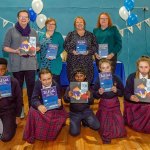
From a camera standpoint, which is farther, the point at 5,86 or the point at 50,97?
the point at 5,86

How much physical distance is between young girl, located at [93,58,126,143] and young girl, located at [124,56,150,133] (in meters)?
0.14

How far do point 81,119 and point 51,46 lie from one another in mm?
1148

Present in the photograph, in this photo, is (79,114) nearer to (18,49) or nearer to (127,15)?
(18,49)

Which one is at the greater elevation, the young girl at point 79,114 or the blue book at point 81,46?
the blue book at point 81,46

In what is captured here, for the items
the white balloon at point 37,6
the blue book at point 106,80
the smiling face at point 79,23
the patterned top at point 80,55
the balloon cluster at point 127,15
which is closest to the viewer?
the blue book at point 106,80

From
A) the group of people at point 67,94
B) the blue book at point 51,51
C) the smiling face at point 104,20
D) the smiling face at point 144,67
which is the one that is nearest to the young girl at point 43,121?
the group of people at point 67,94

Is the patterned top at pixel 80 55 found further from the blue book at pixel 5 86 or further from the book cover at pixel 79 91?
the blue book at pixel 5 86

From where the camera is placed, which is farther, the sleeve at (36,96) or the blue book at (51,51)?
the blue book at (51,51)

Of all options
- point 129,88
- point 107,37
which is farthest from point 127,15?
point 129,88

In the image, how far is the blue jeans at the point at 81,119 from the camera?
3490 millimetres

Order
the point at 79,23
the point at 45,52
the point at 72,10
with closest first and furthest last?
the point at 79,23 → the point at 45,52 → the point at 72,10

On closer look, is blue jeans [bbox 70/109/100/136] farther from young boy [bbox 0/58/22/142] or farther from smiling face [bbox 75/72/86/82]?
young boy [bbox 0/58/22/142]

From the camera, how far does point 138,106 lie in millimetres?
3523

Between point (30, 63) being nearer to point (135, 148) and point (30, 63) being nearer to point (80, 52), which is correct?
point (80, 52)
